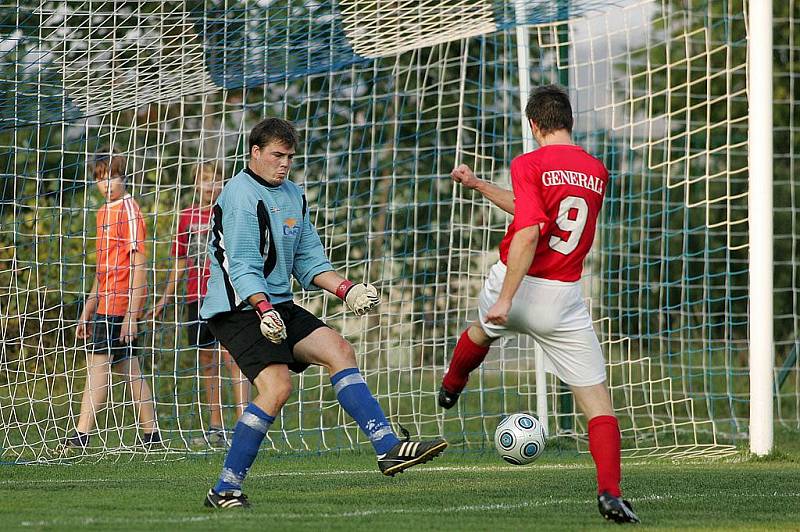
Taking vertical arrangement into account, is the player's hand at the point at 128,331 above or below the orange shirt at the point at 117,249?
below

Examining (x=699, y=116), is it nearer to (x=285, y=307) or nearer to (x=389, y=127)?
(x=389, y=127)

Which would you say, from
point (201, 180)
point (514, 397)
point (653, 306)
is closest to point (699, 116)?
point (653, 306)

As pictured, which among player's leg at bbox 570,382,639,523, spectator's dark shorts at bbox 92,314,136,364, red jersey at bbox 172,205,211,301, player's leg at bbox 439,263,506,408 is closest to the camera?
player's leg at bbox 570,382,639,523

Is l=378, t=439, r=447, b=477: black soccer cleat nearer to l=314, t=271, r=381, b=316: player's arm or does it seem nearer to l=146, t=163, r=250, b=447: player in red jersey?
l=314, t=271, r=381, b=316: player's arm

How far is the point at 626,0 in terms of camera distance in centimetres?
943

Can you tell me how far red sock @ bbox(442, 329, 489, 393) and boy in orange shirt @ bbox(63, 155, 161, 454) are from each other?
3530 mm

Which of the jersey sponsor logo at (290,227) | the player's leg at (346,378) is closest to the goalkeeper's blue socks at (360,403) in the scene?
the player's leg at (346,378)

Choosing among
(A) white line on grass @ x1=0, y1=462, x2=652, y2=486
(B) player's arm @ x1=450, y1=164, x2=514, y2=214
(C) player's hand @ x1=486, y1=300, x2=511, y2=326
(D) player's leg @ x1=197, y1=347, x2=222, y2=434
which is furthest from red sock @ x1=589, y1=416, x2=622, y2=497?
(D) player's leg @ x1=197, y1=347, x2=222, y2=434

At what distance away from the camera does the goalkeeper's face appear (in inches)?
231

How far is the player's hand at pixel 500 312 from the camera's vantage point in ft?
17.7

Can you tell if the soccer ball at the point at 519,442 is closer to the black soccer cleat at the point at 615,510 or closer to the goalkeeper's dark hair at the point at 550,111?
the black soccer cleat at the point at 615,510

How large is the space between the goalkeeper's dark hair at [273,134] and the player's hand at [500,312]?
4.26 feet

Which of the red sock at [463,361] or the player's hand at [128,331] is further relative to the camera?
the player's hand at [128,331]

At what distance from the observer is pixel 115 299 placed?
922 centimetres
